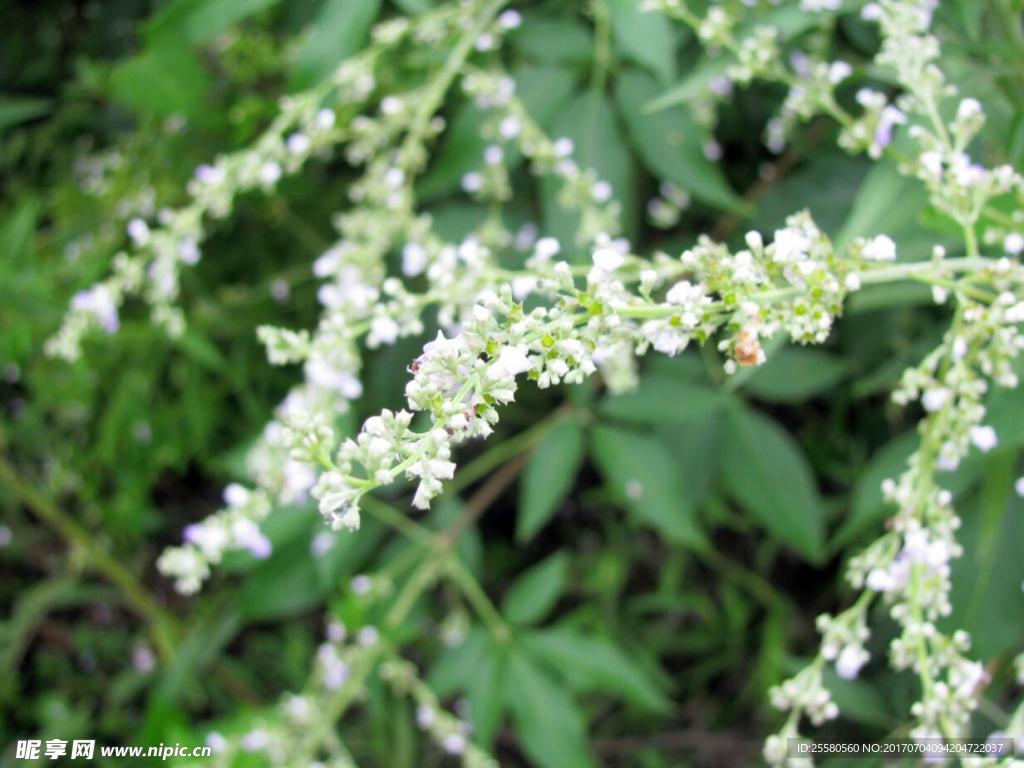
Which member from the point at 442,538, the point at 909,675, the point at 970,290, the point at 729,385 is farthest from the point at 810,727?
the point at 970,290

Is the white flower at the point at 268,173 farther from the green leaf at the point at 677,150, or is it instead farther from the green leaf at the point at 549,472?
the green leaf at the point at 549,472

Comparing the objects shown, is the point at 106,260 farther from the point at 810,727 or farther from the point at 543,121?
the point at 810,727

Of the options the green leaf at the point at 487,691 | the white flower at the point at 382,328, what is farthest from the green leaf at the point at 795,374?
the white flower at the point at 382,328

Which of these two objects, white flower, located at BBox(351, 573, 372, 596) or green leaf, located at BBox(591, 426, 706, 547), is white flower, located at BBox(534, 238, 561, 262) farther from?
white flower, located at BBox(351, 573, 372, 596)

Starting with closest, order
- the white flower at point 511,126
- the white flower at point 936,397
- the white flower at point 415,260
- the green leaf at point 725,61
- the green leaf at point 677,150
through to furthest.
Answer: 1. the white flower at point 936,397
2. the green leaf at point 725,61
3. the white flower at point 415,260
4. the white flower at point 511,126
5. the green leaf at point 677,150

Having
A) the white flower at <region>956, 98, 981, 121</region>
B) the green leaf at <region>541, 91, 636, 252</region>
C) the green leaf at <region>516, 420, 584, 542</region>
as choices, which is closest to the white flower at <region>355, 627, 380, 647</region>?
the green leaf at <region>516, 420, 584, 542</region>
